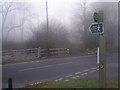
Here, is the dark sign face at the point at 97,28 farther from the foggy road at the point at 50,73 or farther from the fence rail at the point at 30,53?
the fence rail at the point at 30,53

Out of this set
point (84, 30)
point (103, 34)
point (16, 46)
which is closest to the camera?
point (103, 34)

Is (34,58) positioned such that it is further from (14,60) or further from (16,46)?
(16,46)

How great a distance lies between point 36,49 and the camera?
25.3m

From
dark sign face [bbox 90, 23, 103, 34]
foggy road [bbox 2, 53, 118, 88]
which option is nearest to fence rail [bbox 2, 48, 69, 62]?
foggy road [bbox 2, 53, 118, 88]

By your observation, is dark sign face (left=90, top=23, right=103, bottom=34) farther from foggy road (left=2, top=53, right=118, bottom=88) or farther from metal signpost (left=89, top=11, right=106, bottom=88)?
foggy road (left=2, top=53, right=118, bottom=88)

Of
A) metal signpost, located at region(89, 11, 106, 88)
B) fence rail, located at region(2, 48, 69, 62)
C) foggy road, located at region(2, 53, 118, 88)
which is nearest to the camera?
metal signpost, located at region(89, 11, 106, 88)

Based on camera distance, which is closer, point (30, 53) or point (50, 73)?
point (50, 73)

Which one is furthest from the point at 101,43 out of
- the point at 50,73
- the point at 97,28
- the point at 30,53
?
the point at 30,53

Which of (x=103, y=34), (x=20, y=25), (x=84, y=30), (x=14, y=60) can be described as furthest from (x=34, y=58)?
(x=103, y=34)

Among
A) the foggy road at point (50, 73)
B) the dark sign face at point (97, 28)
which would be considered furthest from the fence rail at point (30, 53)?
the dark sign face at point (97, 28)

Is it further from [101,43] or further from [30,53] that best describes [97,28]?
[30,53]

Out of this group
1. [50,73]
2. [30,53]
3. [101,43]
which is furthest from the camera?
[30,53]

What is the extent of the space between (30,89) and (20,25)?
13.4 metres

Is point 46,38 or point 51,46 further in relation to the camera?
point 51,46
